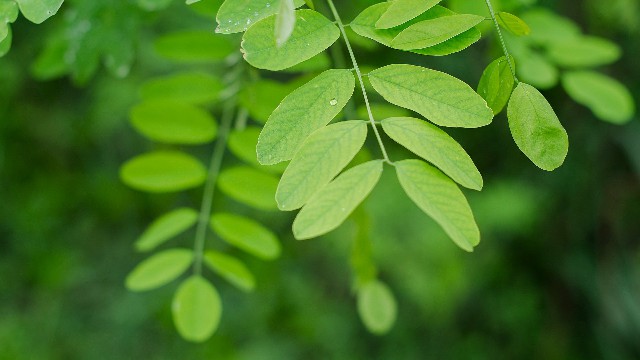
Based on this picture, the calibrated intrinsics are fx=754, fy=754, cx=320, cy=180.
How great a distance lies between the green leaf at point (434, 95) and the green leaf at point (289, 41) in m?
0.07

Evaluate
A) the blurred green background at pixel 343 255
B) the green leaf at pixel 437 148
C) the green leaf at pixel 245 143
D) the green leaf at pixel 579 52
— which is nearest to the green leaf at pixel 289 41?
the green leaf at pixel 437 148

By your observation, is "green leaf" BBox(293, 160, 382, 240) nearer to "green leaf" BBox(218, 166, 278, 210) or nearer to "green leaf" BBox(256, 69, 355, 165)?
"green leaf" BBox(256, 69, 355, 165)

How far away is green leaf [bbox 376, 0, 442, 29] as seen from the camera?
713 millimetres

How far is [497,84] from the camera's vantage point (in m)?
0.75

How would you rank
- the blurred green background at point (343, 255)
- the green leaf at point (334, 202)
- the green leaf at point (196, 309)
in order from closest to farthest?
1. the green leaf at point (334, 202)
2. the green leaf at point (196, 309)
3. the blurred green background at point (343, 255)

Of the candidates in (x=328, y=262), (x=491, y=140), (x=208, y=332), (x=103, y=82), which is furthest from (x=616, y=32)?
(x=208, y=332)

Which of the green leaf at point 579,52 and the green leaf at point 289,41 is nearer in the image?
the green leaf at point 289,41

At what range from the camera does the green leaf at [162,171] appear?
1207 millimetres

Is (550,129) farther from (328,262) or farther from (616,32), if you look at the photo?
(328,262)

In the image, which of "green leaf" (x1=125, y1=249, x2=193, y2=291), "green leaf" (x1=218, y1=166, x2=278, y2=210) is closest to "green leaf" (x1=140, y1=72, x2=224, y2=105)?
"green leaf" (x1=218, y1=166, x2=278, y2=210)

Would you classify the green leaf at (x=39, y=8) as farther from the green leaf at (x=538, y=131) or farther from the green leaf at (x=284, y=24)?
the green leaf at (x=538, y=131)

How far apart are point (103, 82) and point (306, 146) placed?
2086 millimetres

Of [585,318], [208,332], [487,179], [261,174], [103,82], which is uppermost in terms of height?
[261,174]

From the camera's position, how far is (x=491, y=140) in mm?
2936
